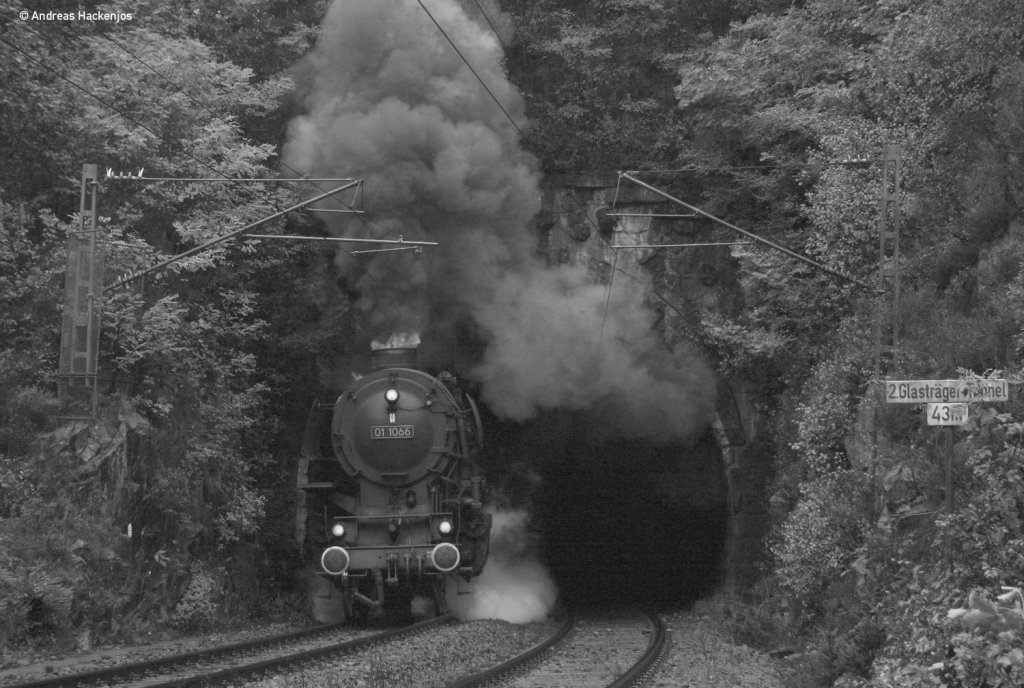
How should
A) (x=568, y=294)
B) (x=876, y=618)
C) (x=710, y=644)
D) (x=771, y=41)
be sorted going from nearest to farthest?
1. (x=876, y=618)
2. (x=710, y=644)
3. (x=771, y=41)
4. (x=568, y=294)

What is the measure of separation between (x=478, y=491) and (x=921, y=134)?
806 cm

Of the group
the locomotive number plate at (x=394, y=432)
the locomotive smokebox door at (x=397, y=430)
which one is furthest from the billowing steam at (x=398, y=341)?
the locomotive number plate at (x=394, y=432)

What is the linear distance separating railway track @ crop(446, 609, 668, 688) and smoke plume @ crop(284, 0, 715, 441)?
4.81 metres

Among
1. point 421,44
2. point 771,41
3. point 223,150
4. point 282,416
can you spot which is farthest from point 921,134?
point 282,416

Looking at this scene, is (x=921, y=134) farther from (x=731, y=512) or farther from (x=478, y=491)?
(x=731, y=512)

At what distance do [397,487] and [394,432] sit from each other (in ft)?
2.60

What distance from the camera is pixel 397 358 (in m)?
16.3

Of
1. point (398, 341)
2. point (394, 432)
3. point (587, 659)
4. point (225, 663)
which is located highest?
point (398, 341)

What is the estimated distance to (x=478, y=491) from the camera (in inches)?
650

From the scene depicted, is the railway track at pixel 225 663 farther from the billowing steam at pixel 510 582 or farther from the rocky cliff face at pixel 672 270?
the rocky cliff face at pixel 672 270

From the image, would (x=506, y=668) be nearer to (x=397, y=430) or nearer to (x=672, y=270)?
(x=397, y=430)

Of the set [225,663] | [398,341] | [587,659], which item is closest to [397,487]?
[398,341]

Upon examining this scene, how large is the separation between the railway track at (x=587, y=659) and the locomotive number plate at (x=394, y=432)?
134 inches

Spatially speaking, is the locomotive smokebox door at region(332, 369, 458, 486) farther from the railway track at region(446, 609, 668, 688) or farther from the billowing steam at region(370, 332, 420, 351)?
the railway track at region(446, 609, 668, 688)
